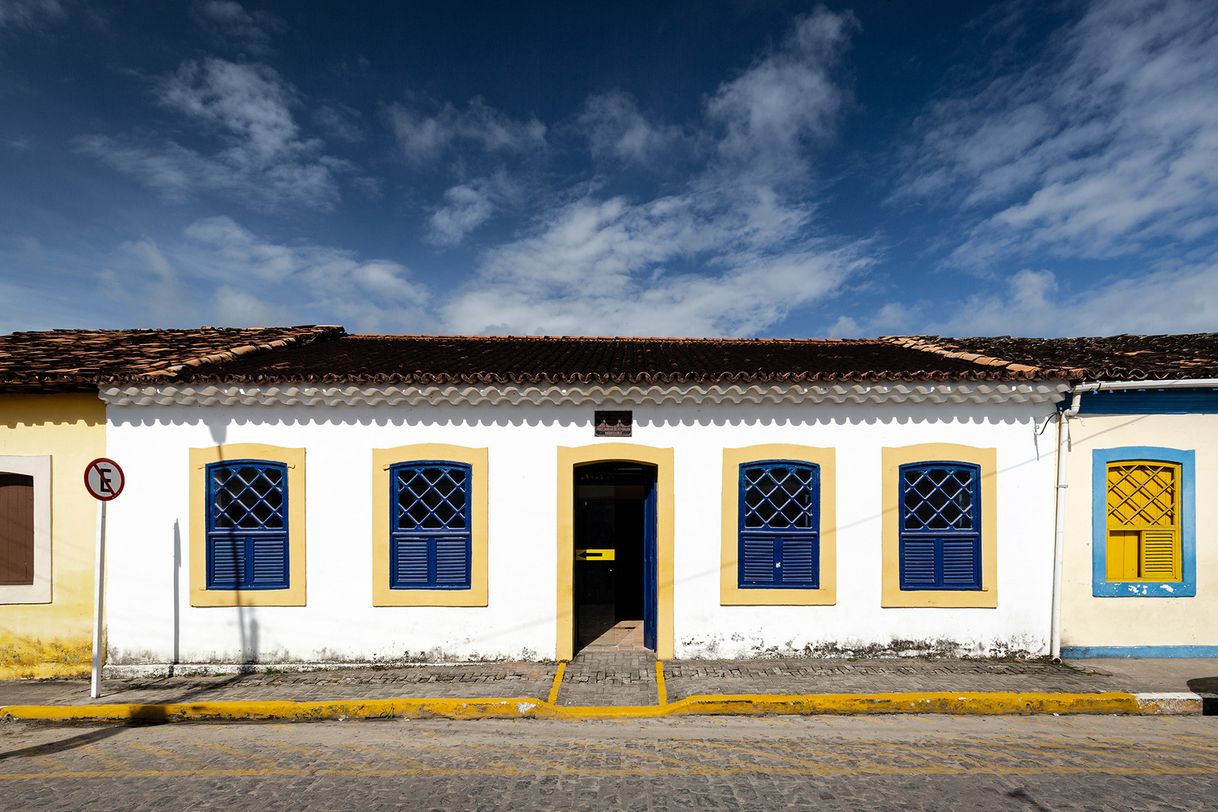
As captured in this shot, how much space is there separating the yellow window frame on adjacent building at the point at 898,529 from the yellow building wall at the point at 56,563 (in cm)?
944

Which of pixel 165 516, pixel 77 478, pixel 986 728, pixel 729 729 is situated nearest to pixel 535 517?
pixel 729 729

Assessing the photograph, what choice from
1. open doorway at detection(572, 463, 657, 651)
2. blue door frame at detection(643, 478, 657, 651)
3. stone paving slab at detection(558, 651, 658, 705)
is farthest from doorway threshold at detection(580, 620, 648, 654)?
blue door frame at detection(643, 478, 657, 651)

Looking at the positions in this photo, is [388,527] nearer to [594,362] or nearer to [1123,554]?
[594,362]

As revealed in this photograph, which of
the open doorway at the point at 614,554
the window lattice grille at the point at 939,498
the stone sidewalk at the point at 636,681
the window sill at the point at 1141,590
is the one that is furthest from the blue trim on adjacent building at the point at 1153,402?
the open doorway at the point at 614,554

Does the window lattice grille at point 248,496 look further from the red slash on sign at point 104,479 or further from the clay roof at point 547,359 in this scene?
the clay roof at point 547,359

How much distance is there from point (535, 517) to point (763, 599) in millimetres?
2913

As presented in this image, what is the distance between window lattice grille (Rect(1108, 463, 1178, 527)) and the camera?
7031mm

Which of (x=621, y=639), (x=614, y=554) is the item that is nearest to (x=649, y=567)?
(x=614, y=554)

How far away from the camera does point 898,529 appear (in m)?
6.93

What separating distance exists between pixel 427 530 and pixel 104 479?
3414 mm

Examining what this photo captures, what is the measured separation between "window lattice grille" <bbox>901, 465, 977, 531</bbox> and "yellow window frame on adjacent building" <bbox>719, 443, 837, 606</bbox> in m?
0.95

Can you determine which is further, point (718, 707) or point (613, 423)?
point (613, 423)

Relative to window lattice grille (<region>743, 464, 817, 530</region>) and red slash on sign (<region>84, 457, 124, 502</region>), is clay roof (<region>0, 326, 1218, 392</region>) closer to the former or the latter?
red slash on sign (<region>84, 457, 124, 502</region>)

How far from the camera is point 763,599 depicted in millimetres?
6883
